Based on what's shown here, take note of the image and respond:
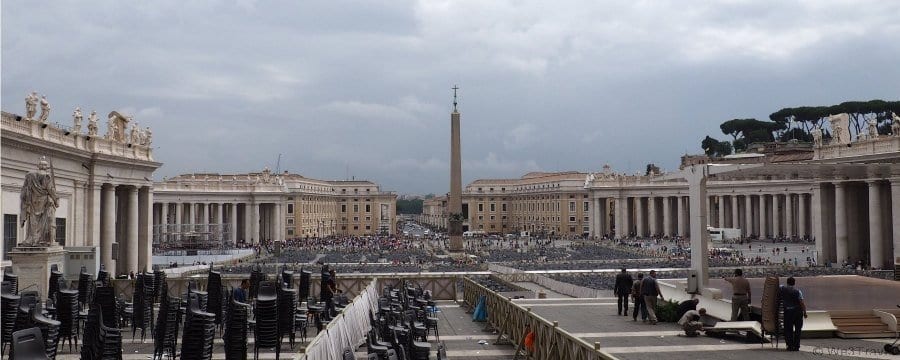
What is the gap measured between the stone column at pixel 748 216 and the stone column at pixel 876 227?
55465 mm

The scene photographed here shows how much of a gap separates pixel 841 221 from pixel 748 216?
2191 inches

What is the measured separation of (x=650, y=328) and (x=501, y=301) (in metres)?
3.56

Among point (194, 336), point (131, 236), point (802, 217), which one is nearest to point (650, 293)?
point (194, 336)

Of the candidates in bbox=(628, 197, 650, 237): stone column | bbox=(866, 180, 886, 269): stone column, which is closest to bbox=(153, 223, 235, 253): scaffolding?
bbox=(866, 180, 886, 269): stone column

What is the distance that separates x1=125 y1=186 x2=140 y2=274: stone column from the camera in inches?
1590

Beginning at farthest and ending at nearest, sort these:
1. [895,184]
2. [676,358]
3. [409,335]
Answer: [895,184], [676,358], [409,335]

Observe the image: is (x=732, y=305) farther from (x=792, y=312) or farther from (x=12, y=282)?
Result: (x=12, y=282)

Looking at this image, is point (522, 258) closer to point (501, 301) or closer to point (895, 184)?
point (895, 184)

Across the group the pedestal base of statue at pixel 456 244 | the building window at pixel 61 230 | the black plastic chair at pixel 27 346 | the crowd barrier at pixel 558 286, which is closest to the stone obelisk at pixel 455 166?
the pedestal base of statue at pixel 456 244

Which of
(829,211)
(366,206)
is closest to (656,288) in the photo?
(829,211)

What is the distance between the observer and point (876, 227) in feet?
148

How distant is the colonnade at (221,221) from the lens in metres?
82.9

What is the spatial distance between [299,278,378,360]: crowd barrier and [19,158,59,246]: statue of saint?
887 cm

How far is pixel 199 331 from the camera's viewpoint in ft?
35.2
